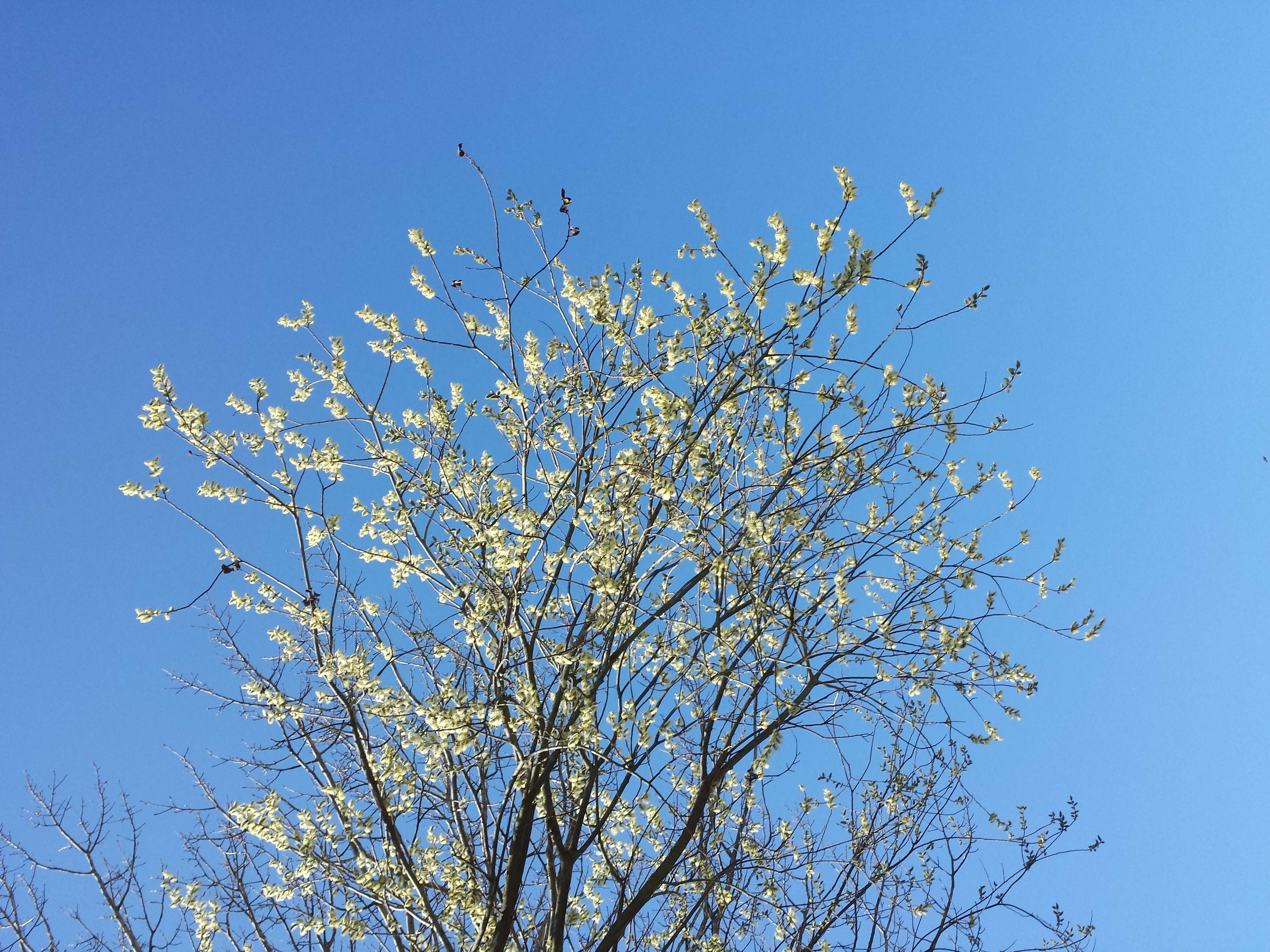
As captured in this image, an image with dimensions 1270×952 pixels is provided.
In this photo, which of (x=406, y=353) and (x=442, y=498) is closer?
(x=442, y=498)

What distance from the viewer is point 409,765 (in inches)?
150

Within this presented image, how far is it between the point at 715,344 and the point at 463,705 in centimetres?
181


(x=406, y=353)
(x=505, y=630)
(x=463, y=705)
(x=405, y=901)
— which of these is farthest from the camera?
(x=406, y=353)

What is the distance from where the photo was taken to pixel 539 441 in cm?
408

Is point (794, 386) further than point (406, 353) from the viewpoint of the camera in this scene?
No

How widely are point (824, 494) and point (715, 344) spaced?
0.85 m

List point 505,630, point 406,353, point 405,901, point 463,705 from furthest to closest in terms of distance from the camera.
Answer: point 406,353
point 405,901
point 505,630
point 463,705

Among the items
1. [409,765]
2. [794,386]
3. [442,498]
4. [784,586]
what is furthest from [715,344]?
[409,765]

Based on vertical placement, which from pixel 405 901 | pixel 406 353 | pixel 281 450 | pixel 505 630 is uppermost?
pixel 406 353

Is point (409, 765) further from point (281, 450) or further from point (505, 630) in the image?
point (281, 450)

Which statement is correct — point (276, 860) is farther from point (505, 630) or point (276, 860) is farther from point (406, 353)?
point (406, 353)

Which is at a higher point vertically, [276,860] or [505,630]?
[505,630]

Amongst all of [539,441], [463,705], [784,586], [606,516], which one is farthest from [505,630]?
[784,586]

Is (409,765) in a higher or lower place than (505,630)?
lower
